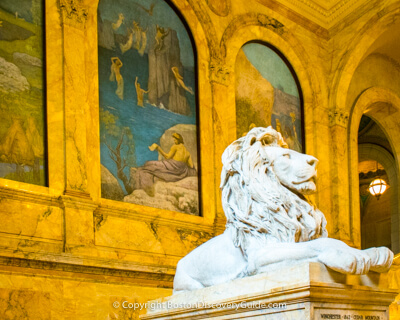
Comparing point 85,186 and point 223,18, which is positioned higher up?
point 223,18

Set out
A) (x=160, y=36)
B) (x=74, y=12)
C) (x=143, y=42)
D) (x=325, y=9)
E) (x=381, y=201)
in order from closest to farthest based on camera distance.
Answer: (x=74, y=12) → (x=143, y=42) → (x=160, y=36) → (x=325, y=9) → (x=381, y=201)

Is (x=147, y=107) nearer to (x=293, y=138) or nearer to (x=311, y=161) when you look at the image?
(x=293, y=138)

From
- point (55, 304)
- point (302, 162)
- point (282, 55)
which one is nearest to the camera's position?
point (302, 162)

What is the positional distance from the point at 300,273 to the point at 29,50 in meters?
6.90

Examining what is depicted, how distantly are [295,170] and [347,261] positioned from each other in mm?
805

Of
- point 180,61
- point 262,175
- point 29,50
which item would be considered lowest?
point 262,175

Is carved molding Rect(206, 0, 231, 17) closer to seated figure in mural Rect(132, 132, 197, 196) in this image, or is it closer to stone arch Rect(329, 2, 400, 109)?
seated figure in mural Rect(132, 132, 197, 196)

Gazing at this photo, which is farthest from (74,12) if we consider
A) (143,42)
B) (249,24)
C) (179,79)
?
(249,24)

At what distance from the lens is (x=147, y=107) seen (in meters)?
9.93

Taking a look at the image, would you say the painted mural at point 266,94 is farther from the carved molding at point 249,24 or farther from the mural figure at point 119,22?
the mural figure at point 119,22

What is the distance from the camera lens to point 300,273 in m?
2.77

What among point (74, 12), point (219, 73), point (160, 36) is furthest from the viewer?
point (219, 73)

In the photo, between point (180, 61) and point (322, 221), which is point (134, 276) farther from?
point (322, 221)

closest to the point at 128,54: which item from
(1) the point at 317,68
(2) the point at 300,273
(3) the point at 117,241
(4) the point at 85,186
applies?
(4) the point at 85,186
